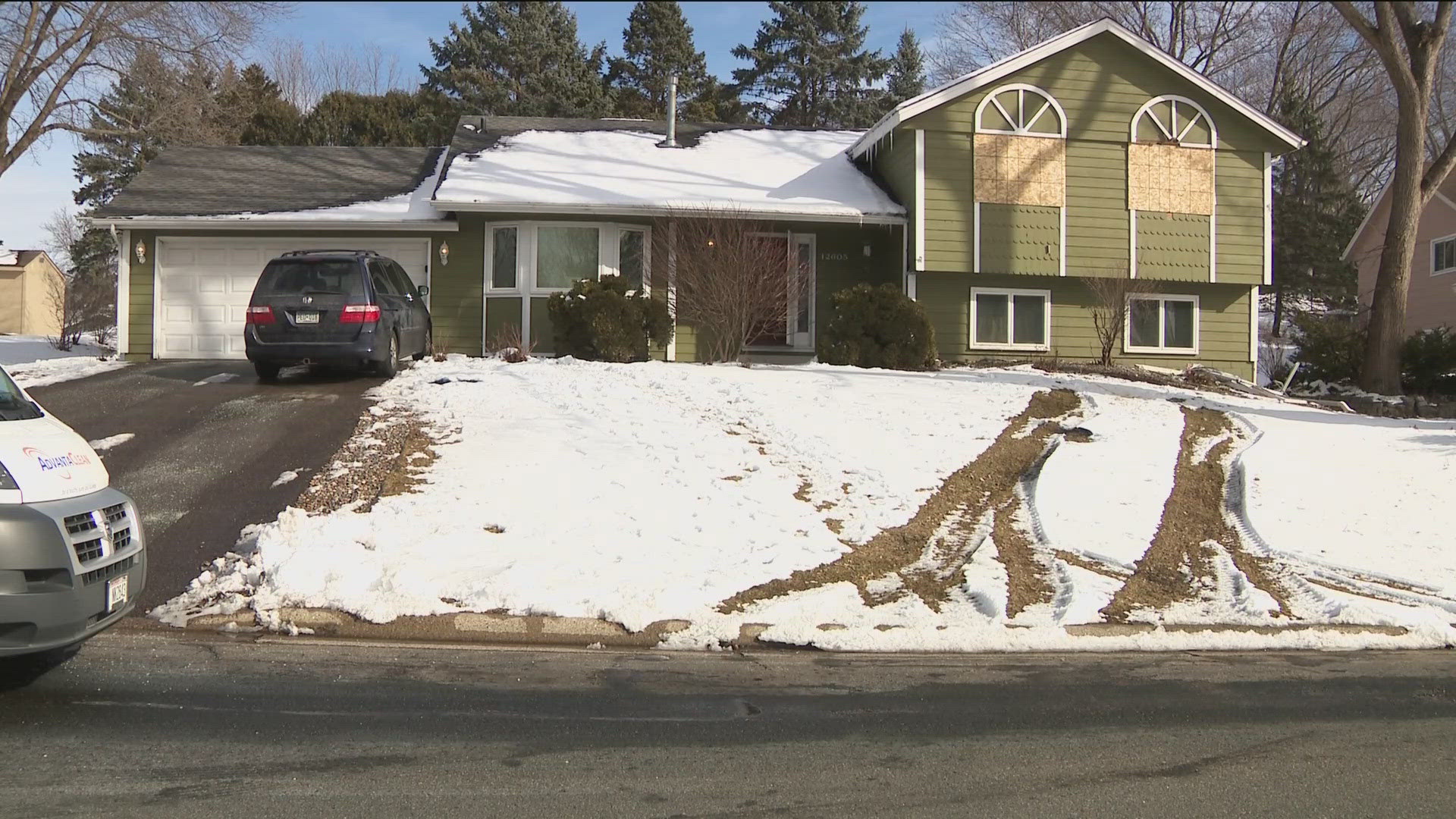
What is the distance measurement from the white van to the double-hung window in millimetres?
17853

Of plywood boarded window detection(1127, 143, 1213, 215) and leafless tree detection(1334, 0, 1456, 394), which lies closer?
leafless tree detection(1334, 0, 1456, 394)

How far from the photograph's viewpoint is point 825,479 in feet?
32.2

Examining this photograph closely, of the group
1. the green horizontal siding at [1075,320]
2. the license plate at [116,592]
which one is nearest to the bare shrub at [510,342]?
the green horizontal siding at [1075,320]

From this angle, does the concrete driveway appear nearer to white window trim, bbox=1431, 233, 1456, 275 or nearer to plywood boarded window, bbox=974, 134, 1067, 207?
plywood boarded window, bbox=974, 134, 1067, 207

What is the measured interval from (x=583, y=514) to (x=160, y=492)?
140 inches

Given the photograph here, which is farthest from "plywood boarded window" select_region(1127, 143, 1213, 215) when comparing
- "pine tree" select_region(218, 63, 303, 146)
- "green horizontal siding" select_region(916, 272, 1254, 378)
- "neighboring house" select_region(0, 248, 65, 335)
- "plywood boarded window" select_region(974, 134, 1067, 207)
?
"neighboring house" select_region(0, 248, 65, 335)

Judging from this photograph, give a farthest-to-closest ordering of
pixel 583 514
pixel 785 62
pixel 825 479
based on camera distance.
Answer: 1. pixel 785 62
2. pixel 825 479
3. pixel 583 514

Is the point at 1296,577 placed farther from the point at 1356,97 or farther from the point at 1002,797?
the point at 1356,97

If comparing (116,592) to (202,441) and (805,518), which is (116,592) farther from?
(202,441)

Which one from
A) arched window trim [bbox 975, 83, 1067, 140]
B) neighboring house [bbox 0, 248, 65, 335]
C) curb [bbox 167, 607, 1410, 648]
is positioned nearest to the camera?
curb [bbox 167, 607, 1410, 648]

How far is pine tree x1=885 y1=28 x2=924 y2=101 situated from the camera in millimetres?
46062

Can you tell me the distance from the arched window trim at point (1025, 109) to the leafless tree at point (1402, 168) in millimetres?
4586

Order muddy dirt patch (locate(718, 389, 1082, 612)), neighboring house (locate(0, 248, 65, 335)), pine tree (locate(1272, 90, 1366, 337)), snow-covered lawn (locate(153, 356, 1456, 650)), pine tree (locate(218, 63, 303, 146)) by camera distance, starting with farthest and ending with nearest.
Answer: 1. neighboring house (locate(0, 248, 65, 335))
2. pine tree (locate(1272, 90, 1366, 337))
3. pine tree (locate(218, 63, 303, 146))
4. muddy dirt patch (locate(718, 389, 1082, 612))
5. snow-covered lawn (locate(153, 356, 1456, 650))

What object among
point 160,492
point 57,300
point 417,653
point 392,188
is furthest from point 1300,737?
point 57,300
